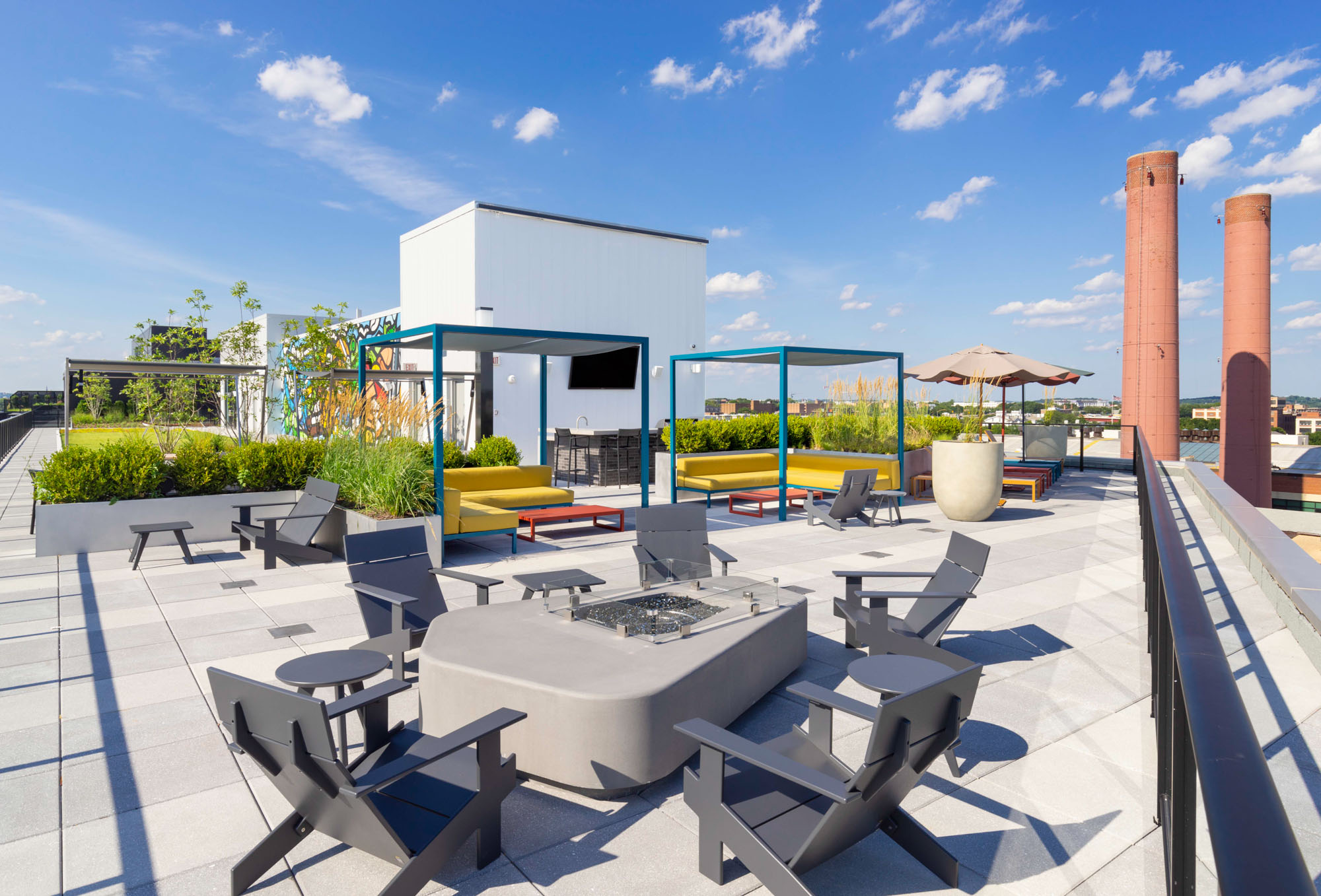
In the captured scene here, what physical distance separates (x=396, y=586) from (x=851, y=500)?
621 cm

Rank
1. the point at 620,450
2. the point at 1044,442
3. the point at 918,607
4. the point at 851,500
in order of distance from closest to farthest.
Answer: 1. the point at 918,607
2. the point at 851,500
3. the point at 620,450
4. the point at 1044,442

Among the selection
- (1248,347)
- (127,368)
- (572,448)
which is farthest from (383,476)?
(1248,347)

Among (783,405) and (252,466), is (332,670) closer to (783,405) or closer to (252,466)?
(252,466)

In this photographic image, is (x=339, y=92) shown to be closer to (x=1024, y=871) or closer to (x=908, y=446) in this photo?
(x=908, y=446)

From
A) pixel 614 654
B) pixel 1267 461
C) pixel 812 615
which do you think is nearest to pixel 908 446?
pixel 812 615

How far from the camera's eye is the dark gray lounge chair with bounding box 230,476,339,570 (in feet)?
22.7

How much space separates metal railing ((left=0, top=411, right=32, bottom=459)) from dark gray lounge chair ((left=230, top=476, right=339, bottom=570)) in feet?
56.4

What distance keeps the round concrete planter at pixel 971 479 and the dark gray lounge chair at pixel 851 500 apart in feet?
4.06

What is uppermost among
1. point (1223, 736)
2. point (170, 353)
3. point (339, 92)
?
point (339, 92)

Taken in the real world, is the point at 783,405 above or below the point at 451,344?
below

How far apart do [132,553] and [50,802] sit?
4727mm

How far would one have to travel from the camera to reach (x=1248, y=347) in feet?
85.9

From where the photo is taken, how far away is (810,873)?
95.1 inches

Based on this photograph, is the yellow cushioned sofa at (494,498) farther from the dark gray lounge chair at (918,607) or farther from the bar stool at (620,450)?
the bar stool at (620,450)
